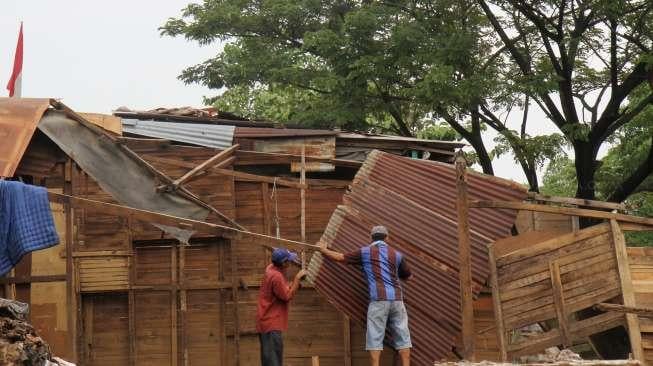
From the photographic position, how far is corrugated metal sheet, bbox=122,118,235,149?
10.6 metres

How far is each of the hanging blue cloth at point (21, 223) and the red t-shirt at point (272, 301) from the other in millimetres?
2315

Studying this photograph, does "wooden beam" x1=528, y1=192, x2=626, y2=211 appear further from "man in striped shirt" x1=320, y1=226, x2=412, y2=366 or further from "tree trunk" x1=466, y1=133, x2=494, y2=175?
"tree trunk" x1=466, y1=133, x2=494, y2=175

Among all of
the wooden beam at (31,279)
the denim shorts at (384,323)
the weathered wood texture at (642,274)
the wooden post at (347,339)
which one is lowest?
the wooden post at (347,339)

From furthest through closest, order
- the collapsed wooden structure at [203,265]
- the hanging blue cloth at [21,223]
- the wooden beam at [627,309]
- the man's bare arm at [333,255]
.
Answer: the collapsed wooden structure at [203,265] < the man's bare arm at [333,255] < the wooden beam at [627,309] < the hanging blue cloth at [21,223]

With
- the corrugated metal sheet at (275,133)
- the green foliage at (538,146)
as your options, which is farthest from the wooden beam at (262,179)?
the green foliage at (538,146)

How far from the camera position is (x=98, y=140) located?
28.1 feet

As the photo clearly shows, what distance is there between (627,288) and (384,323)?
2.46 meters

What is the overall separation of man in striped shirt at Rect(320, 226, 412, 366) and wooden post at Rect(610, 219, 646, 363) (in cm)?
213

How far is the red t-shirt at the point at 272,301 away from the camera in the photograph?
8398 millimetres

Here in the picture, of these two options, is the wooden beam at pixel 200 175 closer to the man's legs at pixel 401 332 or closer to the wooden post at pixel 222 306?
the wooden post at pixel 222 306

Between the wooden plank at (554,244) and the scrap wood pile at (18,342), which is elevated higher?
the wooden plank at (554,244)

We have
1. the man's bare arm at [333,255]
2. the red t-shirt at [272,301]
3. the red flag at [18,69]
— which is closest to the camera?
the man's bare arm at [333,255]

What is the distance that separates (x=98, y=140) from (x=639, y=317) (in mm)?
5964

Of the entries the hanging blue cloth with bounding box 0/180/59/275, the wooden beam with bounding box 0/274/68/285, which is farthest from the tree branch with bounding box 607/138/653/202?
the hanging blue cloth with bounding box 0/180/59/275
